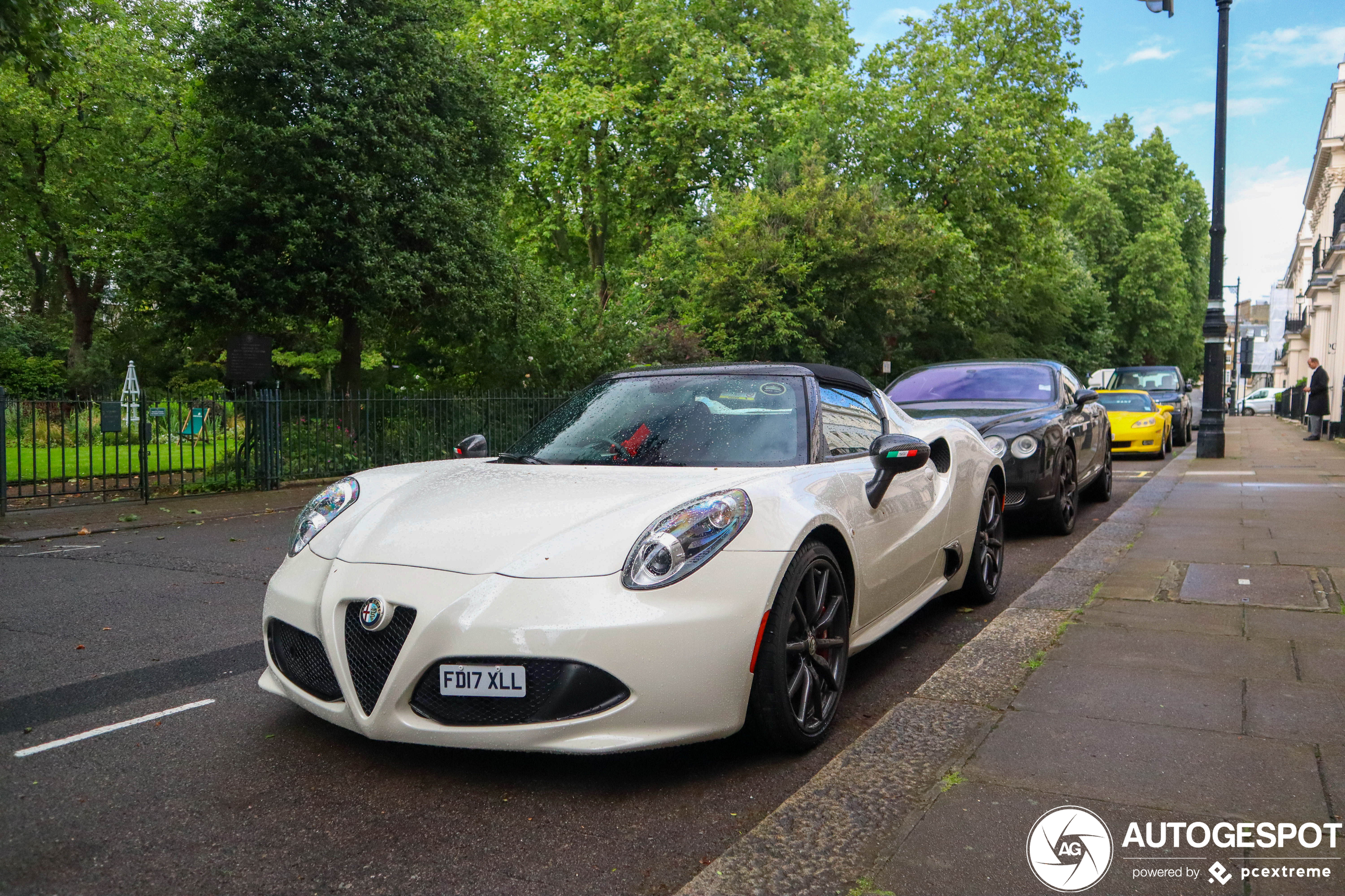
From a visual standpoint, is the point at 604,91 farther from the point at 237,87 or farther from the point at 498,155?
the point at 237,87

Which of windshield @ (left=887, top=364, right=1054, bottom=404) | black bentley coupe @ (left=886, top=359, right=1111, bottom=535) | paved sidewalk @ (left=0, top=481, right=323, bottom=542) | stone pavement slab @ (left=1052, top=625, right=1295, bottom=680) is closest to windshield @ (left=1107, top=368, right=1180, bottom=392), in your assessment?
black bentley coupe @ (left=886, top=359, right=1111, bottom=535)

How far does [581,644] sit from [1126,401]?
60.9ft

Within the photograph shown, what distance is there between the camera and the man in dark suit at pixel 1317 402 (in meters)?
22.7

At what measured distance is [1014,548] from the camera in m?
8.36

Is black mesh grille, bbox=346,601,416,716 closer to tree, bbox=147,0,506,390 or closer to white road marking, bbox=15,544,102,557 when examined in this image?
white road marking, bbox=15,544,102,557

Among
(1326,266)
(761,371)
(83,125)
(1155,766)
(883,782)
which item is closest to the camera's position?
(883,782)

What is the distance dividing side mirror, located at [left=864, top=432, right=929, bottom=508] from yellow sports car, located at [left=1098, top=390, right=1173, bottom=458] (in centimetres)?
1530

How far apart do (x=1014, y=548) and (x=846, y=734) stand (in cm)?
502

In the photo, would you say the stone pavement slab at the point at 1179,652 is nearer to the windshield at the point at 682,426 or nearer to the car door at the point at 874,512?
the car door at the point at 874,512

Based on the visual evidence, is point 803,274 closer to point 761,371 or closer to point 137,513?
point 137,513

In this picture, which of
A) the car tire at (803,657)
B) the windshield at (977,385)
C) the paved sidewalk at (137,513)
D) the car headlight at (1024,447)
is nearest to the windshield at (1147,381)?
the windshield at (977,385)

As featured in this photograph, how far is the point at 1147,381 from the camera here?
77.8ft

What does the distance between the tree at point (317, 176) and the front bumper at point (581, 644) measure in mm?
12421

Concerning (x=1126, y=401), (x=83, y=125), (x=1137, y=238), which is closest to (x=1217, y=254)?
(x=1126, y=401)
